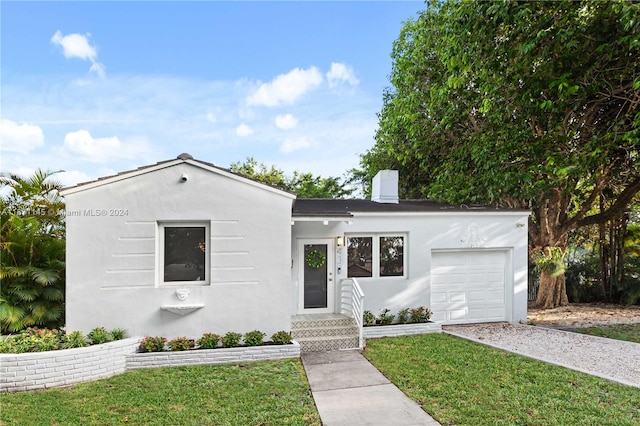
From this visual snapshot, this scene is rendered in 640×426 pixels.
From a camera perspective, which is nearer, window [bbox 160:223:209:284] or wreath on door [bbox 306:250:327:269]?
window [bbox 160:223:209:284]

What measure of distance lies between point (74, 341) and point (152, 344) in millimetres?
1356

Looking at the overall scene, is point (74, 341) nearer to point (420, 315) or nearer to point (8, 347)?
point (8, 347)

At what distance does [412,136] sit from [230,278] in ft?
31.3

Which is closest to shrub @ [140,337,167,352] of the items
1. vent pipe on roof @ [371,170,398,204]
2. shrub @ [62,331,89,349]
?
shrub @ [62,331,89,349]

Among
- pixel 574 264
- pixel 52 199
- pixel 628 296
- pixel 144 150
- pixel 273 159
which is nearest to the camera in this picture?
pixel 52 199

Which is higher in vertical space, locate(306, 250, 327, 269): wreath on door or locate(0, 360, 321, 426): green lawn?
locate(306, 250, 327, 269): wreath on door

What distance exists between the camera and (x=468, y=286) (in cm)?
1106

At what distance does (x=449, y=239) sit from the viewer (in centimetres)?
1076

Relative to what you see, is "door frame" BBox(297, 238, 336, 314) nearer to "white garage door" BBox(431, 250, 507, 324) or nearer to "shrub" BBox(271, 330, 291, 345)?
"shrub" BBox(271, 330, 291, 345)

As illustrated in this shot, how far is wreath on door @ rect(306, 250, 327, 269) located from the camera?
9.86 metres

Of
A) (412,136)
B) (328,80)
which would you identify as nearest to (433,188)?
(412,136)

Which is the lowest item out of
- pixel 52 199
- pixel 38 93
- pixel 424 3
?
pixel 52 199

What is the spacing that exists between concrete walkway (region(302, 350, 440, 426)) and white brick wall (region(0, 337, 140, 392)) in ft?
12.3

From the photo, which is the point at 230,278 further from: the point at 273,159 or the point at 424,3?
the point at 273,159
